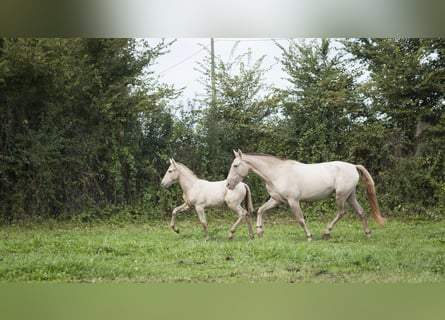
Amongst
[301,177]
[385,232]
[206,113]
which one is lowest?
[385,232]

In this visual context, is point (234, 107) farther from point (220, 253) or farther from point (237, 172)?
point (220, 253)

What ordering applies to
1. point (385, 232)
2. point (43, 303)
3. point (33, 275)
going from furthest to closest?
1. point (385, 232)
2. point (33, 275)
3. point (43, 303)

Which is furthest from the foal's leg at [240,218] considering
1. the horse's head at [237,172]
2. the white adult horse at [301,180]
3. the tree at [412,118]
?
the tree at [412,118]

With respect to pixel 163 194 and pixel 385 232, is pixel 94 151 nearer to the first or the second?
pixel 163 194

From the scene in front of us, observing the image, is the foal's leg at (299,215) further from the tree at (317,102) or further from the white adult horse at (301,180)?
the tree at (317,102)

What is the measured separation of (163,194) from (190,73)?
4.54 ft

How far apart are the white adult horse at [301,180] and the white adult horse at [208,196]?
0.10 m

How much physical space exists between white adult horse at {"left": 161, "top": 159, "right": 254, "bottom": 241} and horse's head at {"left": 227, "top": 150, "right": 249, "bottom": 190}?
0.16 feet

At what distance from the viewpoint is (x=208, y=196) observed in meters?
7.22

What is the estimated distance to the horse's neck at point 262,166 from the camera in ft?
23.7

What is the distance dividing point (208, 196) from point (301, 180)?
1.04m

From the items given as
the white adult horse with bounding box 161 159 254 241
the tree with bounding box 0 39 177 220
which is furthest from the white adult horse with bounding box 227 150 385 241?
the tree with bounding box 0 39 177 220

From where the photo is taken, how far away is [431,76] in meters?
7.31
